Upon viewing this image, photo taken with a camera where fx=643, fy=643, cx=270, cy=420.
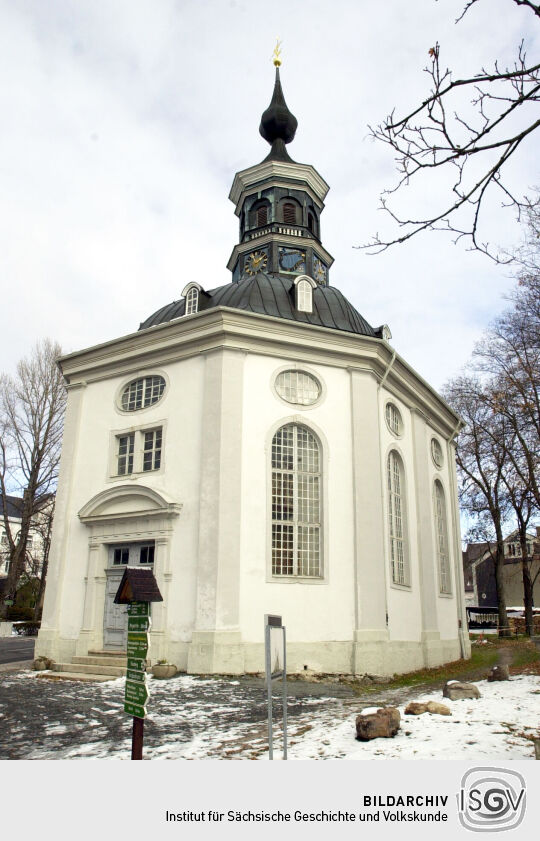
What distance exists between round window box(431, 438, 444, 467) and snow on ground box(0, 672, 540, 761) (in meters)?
10.5

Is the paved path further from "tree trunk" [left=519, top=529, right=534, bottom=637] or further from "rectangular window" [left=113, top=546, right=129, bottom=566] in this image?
"tree trunk" [left=519, top=529, right=534, bottom=637]

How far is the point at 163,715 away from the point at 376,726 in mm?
3450

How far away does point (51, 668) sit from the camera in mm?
14664

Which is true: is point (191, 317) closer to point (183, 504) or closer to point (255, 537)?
point (183, 504)

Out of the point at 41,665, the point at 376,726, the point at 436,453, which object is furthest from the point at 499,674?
the point at 436,453

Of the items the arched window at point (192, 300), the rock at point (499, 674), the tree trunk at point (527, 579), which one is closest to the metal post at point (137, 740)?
the rock at point (499, 674)

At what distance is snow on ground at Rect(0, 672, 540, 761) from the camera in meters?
6.66

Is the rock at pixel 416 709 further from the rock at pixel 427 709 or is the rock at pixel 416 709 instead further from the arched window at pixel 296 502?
the arched window at pixel 296 502

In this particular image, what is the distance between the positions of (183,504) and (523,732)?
921cm

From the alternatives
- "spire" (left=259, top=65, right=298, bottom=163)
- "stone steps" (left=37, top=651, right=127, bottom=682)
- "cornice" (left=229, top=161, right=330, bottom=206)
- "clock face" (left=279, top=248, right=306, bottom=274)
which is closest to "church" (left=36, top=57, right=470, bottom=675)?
"stone steps" (left=37, top=651, right=127, bottom=682)

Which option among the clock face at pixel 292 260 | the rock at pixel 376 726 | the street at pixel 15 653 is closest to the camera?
the rock at pixel 376 726

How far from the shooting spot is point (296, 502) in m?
15.1

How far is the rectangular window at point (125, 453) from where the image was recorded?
645 inches

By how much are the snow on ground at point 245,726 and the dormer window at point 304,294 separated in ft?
32.5
